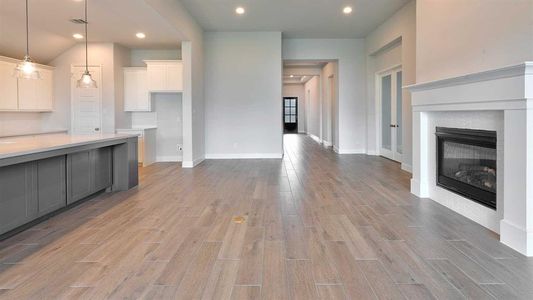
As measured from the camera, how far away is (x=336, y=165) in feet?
26.4

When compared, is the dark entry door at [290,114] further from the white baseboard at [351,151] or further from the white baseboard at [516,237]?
the white baseboard at [516,237]

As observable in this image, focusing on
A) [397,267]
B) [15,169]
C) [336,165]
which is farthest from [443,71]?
[15,169]

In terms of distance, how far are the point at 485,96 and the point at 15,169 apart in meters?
4.21

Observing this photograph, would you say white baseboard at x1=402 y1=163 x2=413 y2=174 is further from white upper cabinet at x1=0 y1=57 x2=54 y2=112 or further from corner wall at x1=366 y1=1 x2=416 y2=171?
A: white upper cabinet at x1=0 y1=57 x2=54 y2=112

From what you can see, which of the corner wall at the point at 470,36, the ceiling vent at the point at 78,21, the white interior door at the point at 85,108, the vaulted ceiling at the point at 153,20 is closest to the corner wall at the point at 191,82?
the vaulted ceiling at the point at 153,20

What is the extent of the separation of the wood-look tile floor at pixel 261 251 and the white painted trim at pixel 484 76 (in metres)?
1.36

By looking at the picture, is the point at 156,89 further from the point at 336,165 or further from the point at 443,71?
the point at 443,71

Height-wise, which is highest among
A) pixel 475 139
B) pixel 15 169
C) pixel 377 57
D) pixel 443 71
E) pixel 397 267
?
pixel 377 57

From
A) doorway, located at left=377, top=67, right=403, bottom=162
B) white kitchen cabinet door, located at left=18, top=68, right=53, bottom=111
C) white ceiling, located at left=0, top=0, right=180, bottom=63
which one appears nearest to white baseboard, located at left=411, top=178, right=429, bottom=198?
doorway, located at left=377, top=67, right=403, bottom=162

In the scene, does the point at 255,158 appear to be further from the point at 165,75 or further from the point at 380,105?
the point at 380,105

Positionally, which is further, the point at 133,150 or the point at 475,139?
the point at 133,150

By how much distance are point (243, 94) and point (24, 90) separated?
464 cm

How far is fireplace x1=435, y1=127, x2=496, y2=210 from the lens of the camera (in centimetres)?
355

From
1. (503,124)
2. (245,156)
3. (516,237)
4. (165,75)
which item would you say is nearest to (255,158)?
(245,156)
